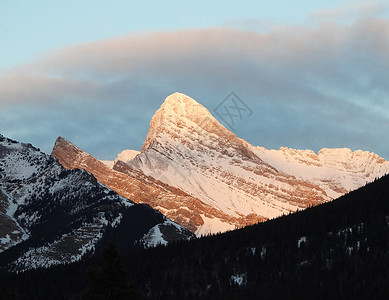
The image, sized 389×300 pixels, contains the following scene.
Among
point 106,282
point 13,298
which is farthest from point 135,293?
point 13,298

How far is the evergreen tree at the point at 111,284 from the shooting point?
447ft

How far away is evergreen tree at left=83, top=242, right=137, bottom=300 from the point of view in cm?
13638

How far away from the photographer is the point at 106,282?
138 meters

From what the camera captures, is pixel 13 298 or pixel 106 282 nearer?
pixel 106 282

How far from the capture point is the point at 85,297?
5295 inches

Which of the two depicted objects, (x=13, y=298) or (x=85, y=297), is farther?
(x=13, y=298)

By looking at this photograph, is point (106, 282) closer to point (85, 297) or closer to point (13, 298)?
point (85, 297)

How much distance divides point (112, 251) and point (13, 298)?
70.3ft

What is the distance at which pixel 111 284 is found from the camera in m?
138

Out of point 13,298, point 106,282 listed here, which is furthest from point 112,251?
point 13,298

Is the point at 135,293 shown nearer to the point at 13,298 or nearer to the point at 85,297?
the point at 85,297

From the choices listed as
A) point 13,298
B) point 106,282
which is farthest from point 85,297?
point 13,298

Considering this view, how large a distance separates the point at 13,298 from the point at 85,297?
71.3 ft

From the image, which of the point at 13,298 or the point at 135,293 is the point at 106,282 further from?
the point at 13,298
